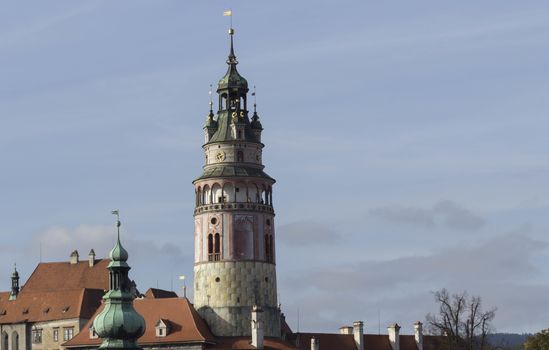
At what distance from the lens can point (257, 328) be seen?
519ft

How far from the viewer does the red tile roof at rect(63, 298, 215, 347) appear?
157750 mm

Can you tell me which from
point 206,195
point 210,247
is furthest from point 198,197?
point 210,247

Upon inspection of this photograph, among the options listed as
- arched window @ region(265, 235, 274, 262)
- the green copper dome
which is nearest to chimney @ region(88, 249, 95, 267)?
arched window @ region(265, 235, 274, 262)

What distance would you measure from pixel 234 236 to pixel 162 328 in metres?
10.2

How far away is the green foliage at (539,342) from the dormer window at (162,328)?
37.1 meters

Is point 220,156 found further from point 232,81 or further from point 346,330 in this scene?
point 346,330

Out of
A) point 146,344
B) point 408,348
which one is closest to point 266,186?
point 146,344

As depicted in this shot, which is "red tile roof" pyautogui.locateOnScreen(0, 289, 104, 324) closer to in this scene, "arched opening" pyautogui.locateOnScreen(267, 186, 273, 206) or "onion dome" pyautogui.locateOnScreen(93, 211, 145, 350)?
"arched opening" pyautogui.locateOnScreen(267, 186, 273, 206)

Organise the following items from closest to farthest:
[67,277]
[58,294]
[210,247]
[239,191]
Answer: [210,247]
[239,191]
[58,294]
[67,277]

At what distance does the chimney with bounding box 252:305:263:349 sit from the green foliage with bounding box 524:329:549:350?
31.6 m

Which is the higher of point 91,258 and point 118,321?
point 91,258

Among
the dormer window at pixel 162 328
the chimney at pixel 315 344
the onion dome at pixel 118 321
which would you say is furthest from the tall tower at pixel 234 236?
the onion dome at pixel 118 321

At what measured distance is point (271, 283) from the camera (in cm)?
16250

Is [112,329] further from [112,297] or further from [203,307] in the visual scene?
[203,307]
